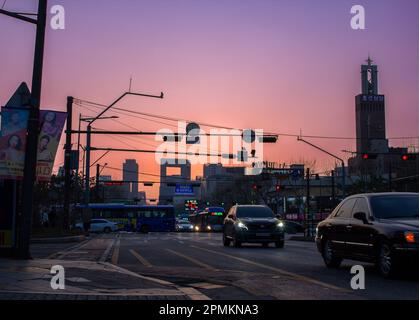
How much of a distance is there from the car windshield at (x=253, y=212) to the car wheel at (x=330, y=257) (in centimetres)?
1108

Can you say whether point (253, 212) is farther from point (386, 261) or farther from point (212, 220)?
point (212, 220)

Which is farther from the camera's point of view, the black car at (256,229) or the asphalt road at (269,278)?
the black car at (256,229)

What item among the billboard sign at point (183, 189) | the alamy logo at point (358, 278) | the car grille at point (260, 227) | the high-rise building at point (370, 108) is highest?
the high-rise building at point (370, 108)

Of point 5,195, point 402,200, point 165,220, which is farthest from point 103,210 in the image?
point 402,200

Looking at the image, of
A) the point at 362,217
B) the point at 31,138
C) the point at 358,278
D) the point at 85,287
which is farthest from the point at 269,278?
the point at 31,138

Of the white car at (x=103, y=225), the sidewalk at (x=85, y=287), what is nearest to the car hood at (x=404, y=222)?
the sidewalk at (x=85, y=287)

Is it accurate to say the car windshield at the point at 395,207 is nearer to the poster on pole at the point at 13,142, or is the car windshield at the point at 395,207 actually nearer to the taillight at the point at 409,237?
the taillight at the point at 409,237

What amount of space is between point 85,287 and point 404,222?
583 centimetres

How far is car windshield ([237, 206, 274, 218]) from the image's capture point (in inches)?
1020

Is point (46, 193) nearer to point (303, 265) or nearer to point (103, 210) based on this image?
point (103, 210)

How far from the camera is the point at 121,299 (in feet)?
28.2

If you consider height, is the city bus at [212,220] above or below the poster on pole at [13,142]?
below

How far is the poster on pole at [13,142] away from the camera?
16.3 m
